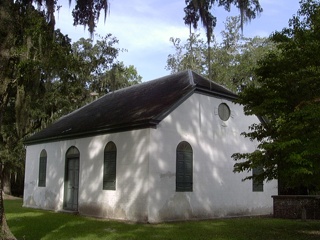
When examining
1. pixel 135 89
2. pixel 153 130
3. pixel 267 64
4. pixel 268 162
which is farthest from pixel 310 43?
pixel 135 89

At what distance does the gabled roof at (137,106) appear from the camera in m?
14.3

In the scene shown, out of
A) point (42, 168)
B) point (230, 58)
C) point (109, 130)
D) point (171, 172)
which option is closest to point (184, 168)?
point (171, 172)

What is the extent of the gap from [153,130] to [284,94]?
5.14m

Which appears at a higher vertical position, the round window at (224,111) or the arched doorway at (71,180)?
the round window at (224,111)

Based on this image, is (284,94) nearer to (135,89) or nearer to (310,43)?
(310,43)

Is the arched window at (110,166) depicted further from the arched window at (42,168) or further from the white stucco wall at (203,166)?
the arched window at (42,168)

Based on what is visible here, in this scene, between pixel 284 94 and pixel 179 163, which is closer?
pixel 284 94

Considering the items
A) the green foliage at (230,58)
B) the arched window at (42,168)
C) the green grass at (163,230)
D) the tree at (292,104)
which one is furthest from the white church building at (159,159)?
the green foliage at (230,58)

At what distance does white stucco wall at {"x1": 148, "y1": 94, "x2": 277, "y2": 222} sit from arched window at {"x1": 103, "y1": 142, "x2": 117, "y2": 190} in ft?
7.18

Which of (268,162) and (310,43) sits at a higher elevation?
(310,43)

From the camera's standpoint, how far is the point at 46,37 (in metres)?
11.1

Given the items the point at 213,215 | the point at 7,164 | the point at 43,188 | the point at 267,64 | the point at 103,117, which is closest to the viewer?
the point at 267,64

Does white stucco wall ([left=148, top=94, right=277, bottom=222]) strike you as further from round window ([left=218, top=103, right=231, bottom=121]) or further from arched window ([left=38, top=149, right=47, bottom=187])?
arched window ([left=38, top=149, right=47, bottom=187])

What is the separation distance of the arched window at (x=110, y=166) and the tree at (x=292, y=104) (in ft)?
19.6
